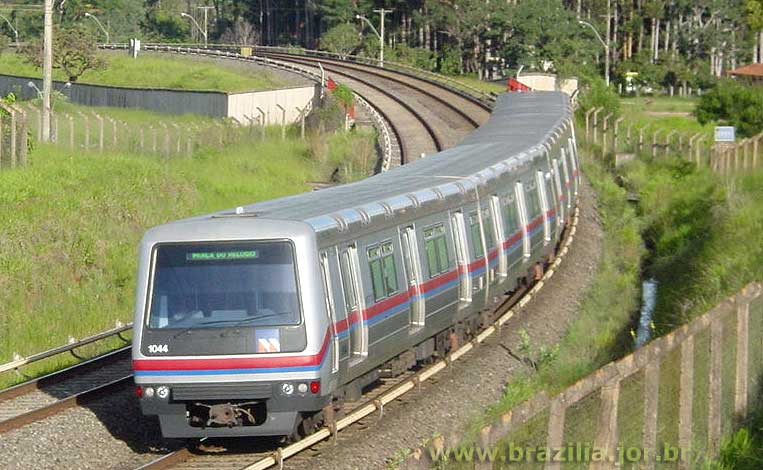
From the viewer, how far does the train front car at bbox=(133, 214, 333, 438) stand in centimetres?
1276

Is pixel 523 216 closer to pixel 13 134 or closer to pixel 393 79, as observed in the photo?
pixel 13 134

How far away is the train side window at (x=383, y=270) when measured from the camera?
14.7 metres

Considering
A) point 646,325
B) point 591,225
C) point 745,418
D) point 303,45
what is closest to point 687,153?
point 591,225

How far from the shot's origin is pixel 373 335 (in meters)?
14.6

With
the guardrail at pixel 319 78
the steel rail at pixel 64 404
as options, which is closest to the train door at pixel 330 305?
the steel rail at pixel 64 404

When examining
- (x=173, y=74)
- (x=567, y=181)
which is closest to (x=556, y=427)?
(x=567, y=181)

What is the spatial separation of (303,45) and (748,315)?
113 m

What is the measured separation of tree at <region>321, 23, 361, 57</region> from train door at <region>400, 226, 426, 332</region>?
79.2m

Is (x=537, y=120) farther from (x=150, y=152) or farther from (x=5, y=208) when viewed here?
(x=5, y=208)

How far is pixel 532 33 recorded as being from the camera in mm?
86812

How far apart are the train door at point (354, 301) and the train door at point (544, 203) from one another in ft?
33.5

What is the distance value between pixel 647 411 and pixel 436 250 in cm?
844

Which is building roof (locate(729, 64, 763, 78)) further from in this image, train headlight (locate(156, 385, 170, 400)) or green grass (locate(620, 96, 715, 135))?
train headlight (locate(156, 385, 170, 400))

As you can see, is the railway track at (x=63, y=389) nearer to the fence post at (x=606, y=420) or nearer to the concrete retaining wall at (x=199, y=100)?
the fence post at (x=606, y=420)
